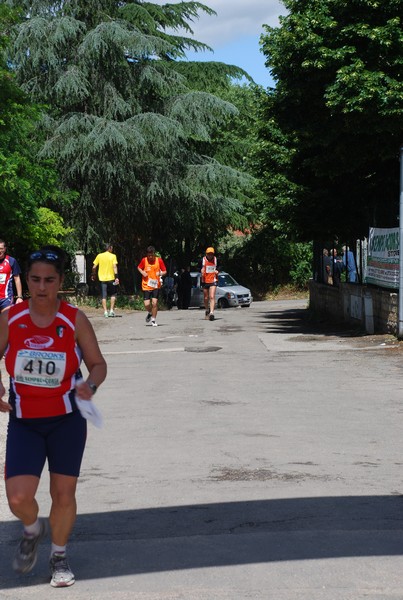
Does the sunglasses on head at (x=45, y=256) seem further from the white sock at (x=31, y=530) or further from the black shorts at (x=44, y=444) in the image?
the white sock at (x=31, y=530)

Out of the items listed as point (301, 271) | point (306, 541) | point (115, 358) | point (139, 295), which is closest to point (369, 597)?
point (306, 541)

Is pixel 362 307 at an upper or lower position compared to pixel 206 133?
lower

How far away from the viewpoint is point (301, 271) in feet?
176

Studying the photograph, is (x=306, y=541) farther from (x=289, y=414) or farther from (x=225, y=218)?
(x=225, y=218)

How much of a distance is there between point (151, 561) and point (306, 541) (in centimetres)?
88

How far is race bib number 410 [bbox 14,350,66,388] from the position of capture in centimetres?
488

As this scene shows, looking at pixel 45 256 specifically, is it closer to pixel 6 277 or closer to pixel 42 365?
pixel 42 365

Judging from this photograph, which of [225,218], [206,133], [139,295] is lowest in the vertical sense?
[139,295]

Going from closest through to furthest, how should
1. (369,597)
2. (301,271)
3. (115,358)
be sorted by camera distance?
(369,597) < (115,358) < (301,271)

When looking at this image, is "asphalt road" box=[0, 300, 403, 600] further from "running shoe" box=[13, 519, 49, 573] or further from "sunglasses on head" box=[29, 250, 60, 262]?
"sunglasses on head" box=[29, 250, 60, 262]

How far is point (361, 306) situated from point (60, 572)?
53.4 feet

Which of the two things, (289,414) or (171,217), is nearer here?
(289,414)

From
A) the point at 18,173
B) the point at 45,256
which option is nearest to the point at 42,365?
the point at 45,256

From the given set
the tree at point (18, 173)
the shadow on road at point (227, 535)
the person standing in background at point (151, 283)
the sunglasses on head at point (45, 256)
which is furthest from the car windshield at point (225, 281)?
the sunglasses on head at point (45, 256)
